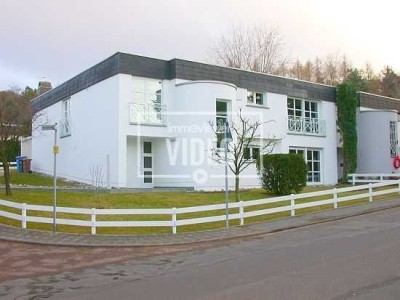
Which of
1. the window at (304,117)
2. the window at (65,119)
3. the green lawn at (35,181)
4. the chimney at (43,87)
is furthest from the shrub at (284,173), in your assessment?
the chimney at (43,87)

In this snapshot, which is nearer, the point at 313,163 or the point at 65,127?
the point at 65,127

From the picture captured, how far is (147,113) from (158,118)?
0.66 m

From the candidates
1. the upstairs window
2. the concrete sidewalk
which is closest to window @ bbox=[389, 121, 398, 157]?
the upstairs window

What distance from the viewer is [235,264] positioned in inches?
385

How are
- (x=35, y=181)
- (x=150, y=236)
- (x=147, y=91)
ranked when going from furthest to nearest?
(x=35, y=181)
(x=147, y=91)
(x=150, y=236)

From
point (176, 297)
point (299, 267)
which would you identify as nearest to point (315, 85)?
point (299, 267)

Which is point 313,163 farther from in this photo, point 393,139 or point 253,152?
point 393,139

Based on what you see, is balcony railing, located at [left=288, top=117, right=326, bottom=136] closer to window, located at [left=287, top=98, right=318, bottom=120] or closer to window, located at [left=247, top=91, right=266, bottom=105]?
window, located at [left=287, top=98, right=318, bottom=120]

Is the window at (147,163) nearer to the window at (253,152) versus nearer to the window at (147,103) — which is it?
the window at (147,103)

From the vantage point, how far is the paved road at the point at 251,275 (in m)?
7.21

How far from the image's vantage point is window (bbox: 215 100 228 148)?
2512 cm

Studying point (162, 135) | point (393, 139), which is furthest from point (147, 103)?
point (393, 139)

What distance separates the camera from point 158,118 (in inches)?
994

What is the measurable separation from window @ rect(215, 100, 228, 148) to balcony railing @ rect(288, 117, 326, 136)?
19.5ft
